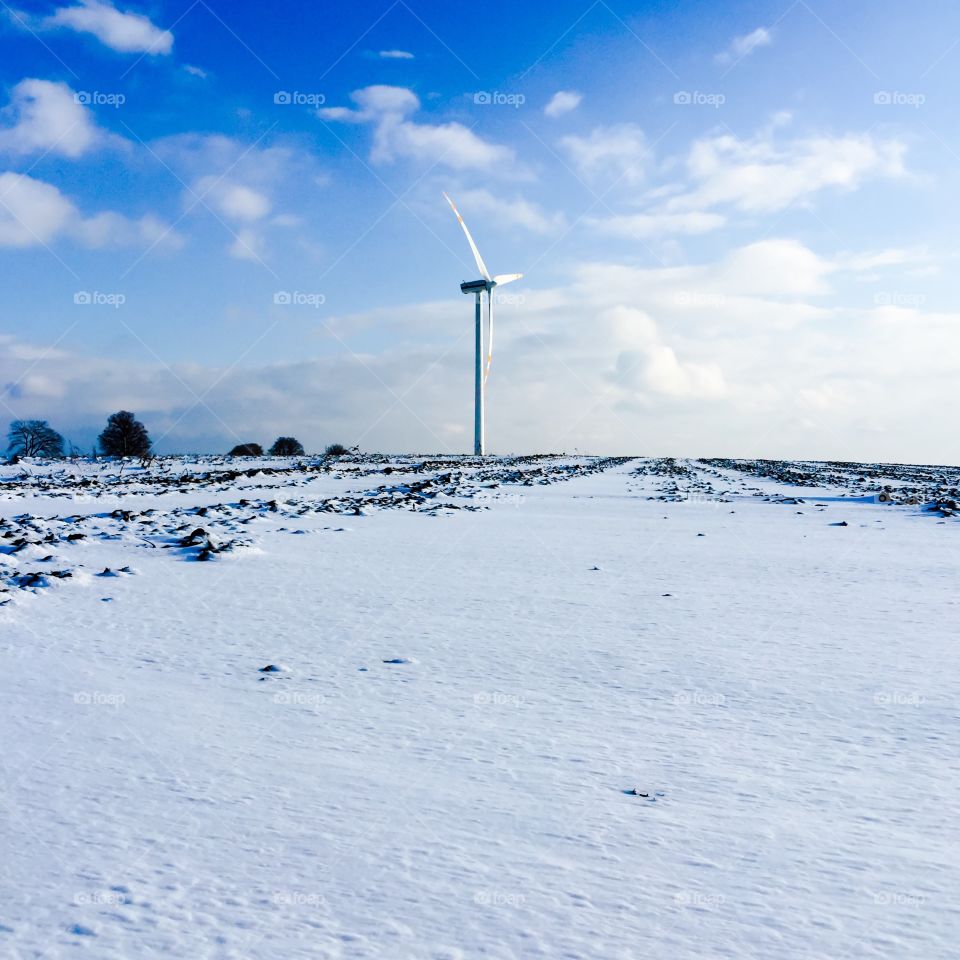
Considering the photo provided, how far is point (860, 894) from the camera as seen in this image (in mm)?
2490

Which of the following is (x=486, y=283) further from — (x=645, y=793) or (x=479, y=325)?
(x=645, y=793)

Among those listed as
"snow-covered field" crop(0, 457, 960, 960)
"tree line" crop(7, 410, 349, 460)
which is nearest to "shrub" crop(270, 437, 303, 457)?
"tree line" crop(7, 410, 349, 460)

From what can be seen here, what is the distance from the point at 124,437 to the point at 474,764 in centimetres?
6644

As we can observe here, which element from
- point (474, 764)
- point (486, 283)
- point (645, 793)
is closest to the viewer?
point (645, 793)

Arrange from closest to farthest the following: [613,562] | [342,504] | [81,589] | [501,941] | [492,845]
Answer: [501,941] → [492,845] → [81,589] → [613,562] → [342,504]

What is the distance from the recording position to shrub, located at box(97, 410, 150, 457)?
61906 millimetres

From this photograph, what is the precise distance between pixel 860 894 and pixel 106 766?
3183 mm

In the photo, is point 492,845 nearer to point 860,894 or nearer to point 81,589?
point 860,894

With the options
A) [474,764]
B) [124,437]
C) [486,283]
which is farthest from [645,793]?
[124,437]

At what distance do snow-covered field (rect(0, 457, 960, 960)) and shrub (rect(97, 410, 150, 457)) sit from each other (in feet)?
194

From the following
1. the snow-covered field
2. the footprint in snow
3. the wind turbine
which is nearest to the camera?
the snow-covered field

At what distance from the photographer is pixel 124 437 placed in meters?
62.3

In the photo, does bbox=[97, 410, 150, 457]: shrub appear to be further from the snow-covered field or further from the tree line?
the snow-covered field

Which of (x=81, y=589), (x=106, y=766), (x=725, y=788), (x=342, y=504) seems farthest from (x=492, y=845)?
(x=342, y=504)
